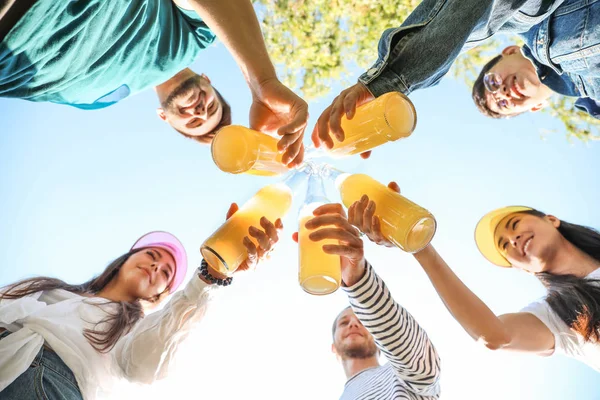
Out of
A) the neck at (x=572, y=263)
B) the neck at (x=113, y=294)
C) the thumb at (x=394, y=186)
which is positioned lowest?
the neck at (x=572, y=263)

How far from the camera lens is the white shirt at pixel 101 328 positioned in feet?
3.73

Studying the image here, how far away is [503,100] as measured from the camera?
1.91m

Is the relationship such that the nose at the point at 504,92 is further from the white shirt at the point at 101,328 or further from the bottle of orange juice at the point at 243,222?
the white shirt at the point at 101,328

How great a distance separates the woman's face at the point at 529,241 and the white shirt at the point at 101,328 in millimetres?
1192

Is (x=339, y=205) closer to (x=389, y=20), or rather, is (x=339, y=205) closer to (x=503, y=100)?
(x=503, y=100)

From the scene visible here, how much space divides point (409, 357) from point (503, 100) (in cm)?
137

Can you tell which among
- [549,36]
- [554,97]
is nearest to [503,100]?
[554,97]

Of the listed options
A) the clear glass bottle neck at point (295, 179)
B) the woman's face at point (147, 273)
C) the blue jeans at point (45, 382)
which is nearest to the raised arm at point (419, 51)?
the clear glass bottle neck at point (295, 179)

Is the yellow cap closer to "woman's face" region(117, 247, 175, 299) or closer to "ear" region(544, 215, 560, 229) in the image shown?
"ear" region(544, 215, 560, 229)

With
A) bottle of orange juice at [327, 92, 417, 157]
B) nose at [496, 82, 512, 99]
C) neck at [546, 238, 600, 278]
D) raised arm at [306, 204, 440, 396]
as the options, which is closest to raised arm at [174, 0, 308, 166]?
bottle of orange juice at [327, 92, 417, 157]

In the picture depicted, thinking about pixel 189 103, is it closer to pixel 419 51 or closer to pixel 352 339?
pixel 419 51

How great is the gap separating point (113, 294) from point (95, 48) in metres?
1.00

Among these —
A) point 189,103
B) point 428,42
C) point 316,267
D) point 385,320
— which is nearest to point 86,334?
point 316,267

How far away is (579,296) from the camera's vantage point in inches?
55.2
